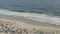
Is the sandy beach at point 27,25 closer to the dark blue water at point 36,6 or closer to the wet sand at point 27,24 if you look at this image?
the wet sand at point 27,24

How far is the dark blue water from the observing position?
0.89m

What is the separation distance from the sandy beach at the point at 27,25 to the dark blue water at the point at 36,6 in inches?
4.1

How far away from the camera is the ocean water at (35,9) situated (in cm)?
86

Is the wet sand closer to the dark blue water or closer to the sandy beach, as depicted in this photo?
the sandy beach

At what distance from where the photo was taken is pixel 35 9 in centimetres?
92

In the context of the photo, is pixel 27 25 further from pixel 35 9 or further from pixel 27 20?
pixel 35 9

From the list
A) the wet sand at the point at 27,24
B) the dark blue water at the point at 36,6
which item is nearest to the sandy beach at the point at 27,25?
the wet sand at the point at 27,24

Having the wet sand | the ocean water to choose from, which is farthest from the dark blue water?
the wet sand

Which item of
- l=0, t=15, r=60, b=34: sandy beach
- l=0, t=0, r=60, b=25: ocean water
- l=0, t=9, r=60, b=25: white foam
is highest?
l=0, t=0, r=60, b=25: ocean water

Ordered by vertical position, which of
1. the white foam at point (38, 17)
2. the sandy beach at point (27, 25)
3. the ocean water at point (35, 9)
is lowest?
the sandy beach at point (27, 25)

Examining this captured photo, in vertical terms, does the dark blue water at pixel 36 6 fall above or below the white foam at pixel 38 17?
above

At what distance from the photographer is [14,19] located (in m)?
0.89

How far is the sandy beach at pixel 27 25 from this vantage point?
797 millimetres

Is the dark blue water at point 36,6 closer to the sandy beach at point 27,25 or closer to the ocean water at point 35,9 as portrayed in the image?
the ocean water at point 35,9
